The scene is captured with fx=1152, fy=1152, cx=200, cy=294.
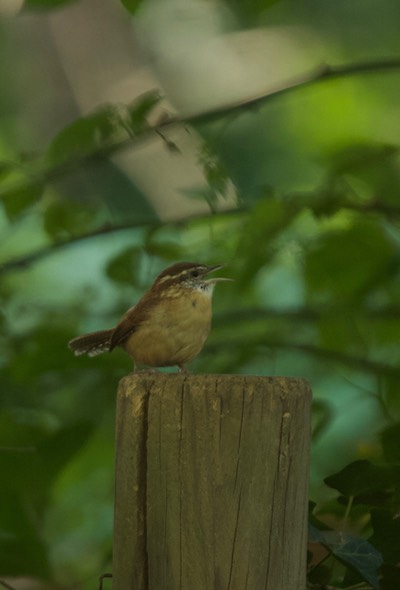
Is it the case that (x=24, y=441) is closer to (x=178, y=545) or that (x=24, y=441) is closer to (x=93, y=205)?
(x=93, y=205)

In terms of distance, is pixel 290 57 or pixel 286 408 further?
pixel 290 57

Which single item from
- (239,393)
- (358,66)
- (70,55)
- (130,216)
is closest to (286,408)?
(239,393)

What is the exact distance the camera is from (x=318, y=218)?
4129mm

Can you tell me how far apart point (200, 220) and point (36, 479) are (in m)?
1.24

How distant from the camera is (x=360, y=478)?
3.14 meters

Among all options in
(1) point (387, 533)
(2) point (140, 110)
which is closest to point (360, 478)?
(1) point (387, 533)

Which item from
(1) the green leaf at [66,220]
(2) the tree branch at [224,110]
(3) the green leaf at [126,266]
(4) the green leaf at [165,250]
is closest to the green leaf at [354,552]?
(2) the tree branch at [224,110]

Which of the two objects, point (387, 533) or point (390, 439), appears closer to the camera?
point (387, 533)

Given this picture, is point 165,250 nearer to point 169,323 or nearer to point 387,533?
point 169,323

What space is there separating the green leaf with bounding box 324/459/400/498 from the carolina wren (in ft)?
1.86

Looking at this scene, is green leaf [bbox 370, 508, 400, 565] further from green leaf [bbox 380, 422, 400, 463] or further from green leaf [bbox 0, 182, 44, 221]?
green leaf [bbox 0, 182, 44, 221]

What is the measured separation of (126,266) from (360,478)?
6.07ft

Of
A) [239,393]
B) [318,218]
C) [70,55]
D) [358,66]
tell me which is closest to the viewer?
[239,393]

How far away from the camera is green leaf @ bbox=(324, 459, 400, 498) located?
3.12 metres
